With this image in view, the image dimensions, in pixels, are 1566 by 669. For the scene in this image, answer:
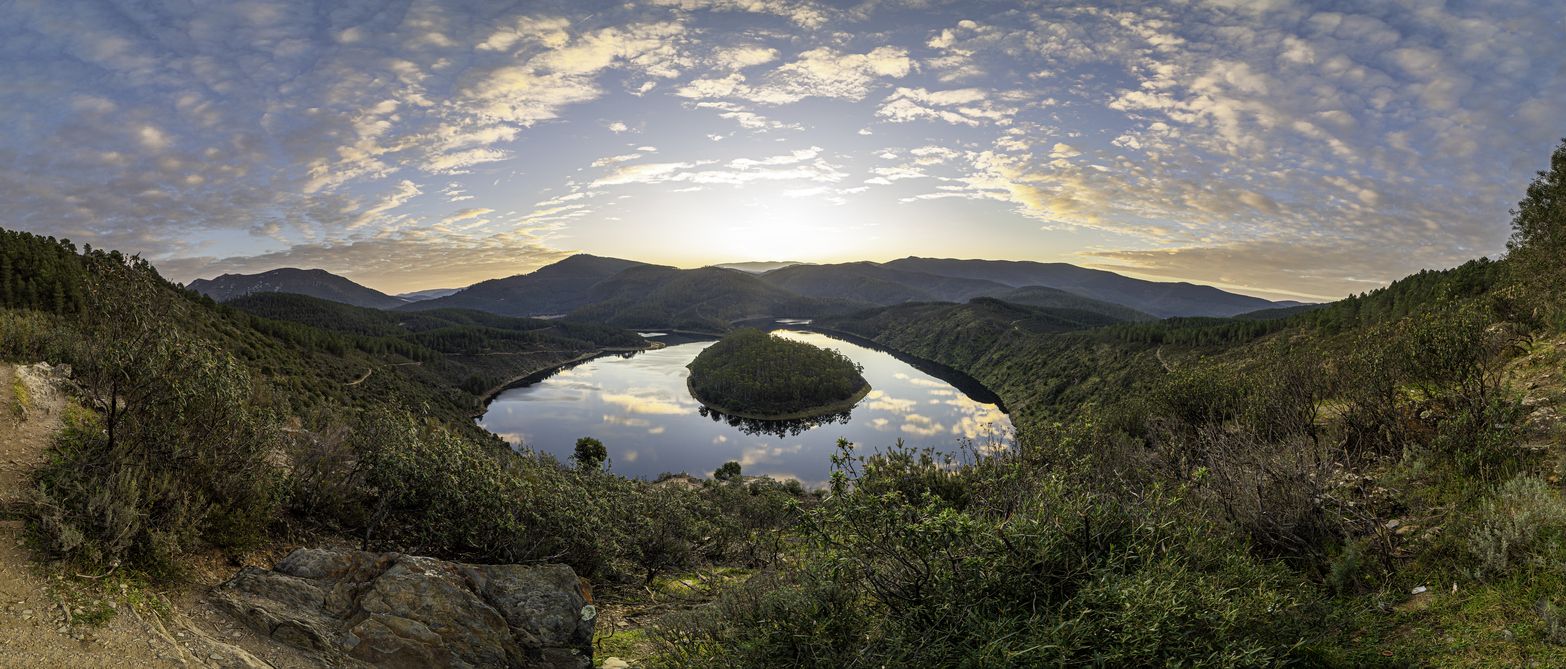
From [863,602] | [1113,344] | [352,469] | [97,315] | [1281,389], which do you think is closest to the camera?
[863,602]

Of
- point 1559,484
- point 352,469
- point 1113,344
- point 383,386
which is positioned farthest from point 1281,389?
point 1113,344

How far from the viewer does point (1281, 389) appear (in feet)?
57.9

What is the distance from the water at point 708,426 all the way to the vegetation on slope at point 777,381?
15.6ft

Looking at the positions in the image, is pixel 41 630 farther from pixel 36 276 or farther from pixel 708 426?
pixel 708 426

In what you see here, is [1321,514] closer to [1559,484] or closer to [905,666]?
[1559,484]

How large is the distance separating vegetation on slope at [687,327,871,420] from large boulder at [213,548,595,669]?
124 metres

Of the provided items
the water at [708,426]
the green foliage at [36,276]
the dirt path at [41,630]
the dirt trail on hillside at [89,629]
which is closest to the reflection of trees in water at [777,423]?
the water at [708,426]

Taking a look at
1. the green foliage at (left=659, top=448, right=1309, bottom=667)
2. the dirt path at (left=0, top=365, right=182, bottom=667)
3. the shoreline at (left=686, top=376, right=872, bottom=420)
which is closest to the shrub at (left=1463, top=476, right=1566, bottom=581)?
the green foliage at (left=659, top=448, right=1309, bottom=667)

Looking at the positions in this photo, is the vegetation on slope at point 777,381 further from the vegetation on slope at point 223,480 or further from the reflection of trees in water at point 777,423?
the vegetation on slope at point 223,480

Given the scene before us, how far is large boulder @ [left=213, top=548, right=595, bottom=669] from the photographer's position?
25.8 feet

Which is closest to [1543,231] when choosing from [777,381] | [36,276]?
[36,276]

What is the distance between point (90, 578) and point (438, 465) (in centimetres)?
573

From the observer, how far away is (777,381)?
140m

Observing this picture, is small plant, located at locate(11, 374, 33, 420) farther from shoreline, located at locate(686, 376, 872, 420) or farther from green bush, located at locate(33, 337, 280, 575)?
shoreline, located at locate(686, 376, 872, 420)
